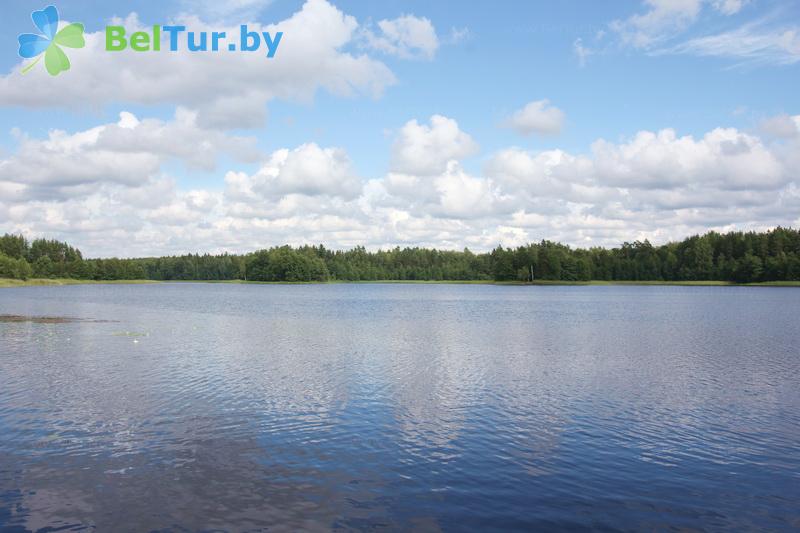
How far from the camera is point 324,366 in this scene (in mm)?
33500

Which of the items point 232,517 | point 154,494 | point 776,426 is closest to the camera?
point 232,517

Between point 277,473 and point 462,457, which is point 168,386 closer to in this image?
point 277,473

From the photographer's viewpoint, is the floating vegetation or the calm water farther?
the floating vegetation

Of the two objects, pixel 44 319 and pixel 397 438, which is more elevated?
pixel 44 319

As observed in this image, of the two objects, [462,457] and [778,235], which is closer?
[462,457]

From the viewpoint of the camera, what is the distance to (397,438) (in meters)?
19.5

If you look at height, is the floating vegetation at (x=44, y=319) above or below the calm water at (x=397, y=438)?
above

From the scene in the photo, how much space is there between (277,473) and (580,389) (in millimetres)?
16663

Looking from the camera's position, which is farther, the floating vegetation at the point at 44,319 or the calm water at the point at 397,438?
the floating vegetation at the point at 44,319

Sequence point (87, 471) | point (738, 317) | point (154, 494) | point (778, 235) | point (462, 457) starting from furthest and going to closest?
point (778, 235)
point (738, 317)
point (462, 457)
point (87, 471)
point (154, 494)

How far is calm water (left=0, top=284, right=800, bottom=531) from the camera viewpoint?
13562 millimetres

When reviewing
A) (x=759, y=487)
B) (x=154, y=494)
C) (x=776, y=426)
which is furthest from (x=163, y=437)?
(x=776, y=426)

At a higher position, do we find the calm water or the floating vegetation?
the floating vegetation

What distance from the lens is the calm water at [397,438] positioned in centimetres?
1356
